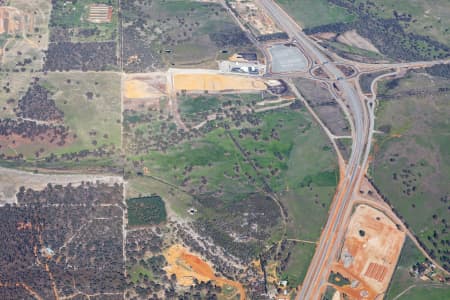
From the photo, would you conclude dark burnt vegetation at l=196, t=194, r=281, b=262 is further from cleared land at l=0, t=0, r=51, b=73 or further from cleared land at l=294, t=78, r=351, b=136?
cleared land at l=0, t=0, r=51, b=73

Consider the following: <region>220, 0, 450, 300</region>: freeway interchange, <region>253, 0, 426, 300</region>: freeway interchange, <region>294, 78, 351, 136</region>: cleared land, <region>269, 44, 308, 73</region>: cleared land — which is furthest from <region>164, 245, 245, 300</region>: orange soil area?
<region>269, 44, 308, 73</region>: cleared land

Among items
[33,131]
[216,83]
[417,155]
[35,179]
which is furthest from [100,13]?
[417,155]

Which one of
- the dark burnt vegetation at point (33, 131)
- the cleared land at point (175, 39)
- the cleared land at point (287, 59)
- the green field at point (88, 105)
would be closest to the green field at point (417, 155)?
the cleared land at point (287, 59)

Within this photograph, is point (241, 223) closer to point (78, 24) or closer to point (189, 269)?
point (189, 269)

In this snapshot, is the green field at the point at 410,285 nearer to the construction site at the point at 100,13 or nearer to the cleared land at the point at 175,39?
the cleared land at the point at 175,39

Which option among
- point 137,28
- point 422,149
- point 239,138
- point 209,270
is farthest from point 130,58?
point 422,149
